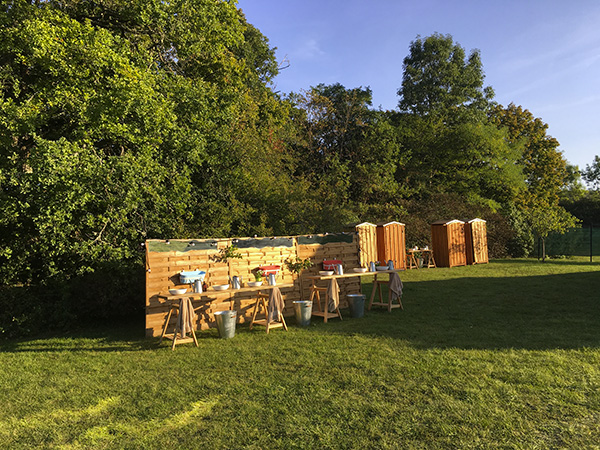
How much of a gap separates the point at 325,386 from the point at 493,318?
4487 millimetres

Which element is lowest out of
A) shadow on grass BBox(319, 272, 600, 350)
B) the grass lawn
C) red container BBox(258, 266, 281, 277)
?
the grass lawn

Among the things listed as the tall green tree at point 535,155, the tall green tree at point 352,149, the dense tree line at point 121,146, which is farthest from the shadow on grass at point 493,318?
the tall green tree at point 535,155

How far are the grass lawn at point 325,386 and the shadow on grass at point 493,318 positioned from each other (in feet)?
0.17

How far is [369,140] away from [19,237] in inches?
812

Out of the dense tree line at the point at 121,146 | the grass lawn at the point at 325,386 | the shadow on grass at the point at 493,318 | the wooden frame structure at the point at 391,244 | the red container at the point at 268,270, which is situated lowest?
the grass lawn at the point at 325,386

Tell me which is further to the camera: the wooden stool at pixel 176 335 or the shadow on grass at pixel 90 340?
the shadow on grass at pixel 90 340

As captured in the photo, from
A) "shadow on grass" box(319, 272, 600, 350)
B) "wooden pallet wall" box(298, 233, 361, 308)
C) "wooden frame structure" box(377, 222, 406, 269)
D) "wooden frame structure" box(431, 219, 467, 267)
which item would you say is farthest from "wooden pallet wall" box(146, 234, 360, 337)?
"wooden frame structure" box(431, 219, 467, 267)

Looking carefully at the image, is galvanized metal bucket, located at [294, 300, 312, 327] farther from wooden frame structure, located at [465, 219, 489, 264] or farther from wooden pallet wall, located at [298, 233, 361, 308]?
wooden frame structure, located at [465, 219, 489, 264]

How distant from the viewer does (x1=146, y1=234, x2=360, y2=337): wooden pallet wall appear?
7.39 metres

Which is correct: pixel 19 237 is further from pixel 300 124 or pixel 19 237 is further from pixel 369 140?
pixel 369 140

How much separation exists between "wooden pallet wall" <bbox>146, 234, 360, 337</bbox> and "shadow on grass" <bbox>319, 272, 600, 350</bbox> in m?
1.28

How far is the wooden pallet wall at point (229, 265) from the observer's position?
24.3ft

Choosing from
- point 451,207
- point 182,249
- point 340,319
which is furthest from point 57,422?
point 451,207

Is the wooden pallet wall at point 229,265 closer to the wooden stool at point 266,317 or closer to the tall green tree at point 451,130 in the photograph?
the wooden stool at point 266,317
